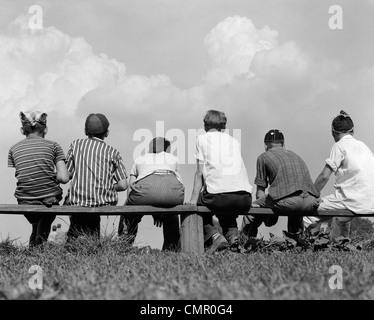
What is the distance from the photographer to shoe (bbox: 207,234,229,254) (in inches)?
301

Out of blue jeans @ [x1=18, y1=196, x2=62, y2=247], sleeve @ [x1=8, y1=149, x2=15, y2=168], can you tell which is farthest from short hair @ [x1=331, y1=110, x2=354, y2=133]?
sleeve @ [x1=8, y1=149, x2=15, y2=168]

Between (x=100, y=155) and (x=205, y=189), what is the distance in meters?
1.35

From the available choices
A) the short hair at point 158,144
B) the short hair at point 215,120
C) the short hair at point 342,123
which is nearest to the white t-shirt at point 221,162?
the short hair at point 215,120

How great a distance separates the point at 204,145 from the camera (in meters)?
7.94

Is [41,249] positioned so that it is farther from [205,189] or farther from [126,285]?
[126,285]

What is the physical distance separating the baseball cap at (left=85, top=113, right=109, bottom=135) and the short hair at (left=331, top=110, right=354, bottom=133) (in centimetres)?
310

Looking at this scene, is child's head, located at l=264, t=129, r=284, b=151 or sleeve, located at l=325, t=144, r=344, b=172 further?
child's head, located at l=264, t=129, r=284, b=151

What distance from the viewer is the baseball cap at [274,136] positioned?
852 cm

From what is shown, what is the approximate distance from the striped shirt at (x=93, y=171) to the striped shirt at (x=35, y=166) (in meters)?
0.20

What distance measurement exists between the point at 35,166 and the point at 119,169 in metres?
1.00

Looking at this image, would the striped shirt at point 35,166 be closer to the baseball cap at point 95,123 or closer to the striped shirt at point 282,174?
the baseball cap at point 95,123

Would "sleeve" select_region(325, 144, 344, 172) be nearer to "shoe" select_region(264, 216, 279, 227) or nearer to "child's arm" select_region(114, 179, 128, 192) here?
"shoe" select_region(264, 216, 279, 227)
